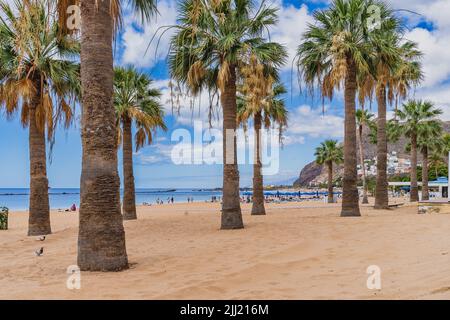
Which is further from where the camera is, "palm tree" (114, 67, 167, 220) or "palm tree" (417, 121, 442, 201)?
"palm tree" (417, 121, 442, 201)

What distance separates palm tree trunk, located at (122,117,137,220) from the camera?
2175 cm

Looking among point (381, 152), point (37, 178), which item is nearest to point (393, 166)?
point (381, 152)

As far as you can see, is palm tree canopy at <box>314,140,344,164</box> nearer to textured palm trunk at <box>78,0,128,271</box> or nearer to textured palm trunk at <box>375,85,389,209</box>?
textured palm trunk at <box>375,85,389,209</box>

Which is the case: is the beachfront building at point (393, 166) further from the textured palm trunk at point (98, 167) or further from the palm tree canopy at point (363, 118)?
the textured palm trunk at point (98, 167)

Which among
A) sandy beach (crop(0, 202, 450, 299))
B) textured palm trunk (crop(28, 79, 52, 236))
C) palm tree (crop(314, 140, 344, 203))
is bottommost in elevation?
sandy beach (crop(0, 202, 450, 299))

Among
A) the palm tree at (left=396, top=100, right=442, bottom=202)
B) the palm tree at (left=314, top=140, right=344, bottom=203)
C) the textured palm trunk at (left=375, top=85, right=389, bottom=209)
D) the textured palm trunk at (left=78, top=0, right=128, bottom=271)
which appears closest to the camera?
the textured palm trunk at (left=78, top=0, right=128, bottom=271)

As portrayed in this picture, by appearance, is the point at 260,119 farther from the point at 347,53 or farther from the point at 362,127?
the point at 362,127

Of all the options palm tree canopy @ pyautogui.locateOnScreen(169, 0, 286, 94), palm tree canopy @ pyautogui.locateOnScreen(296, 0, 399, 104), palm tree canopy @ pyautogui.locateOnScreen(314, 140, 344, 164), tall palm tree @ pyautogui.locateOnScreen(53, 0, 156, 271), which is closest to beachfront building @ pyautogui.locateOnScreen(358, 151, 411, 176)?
palm tree canopy @ pyautogui.locateOnScreen(314, 140, 344, 164)

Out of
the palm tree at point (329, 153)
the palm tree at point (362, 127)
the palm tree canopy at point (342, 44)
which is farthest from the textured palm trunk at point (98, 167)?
the palm tree at point (329, 153)

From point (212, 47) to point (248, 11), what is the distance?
2007 mm

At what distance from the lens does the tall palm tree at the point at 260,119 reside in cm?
2330

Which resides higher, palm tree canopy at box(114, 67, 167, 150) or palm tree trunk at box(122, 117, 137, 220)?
palm tree canopy at box(114, 67, 167, 150)
